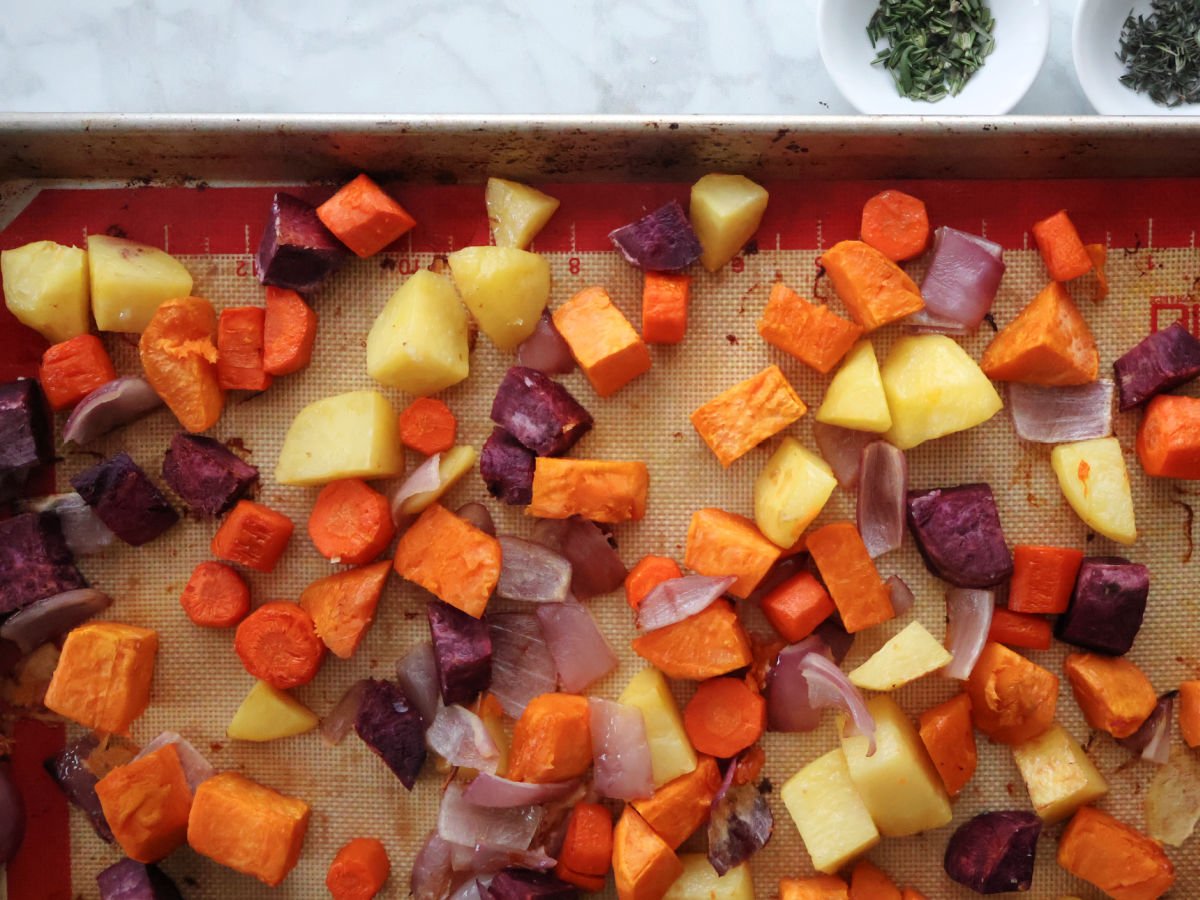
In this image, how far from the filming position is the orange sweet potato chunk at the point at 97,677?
211 centimetres

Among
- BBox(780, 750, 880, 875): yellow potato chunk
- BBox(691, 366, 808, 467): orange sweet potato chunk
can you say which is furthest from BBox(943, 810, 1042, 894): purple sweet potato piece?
BBox(691, 366, 808, 467): orange sweet potato chunk

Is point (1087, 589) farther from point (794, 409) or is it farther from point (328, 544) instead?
point (328, 544)

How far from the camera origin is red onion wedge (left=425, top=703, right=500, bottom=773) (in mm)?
2117

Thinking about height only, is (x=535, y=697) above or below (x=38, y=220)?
below

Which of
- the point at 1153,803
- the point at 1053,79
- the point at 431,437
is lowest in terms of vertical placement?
the point at 1153,803

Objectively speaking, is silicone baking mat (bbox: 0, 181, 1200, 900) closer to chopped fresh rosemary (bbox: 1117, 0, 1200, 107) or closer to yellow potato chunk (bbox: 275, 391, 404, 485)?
yellow potato chunk (bbox: 275, 391, 404, 485)

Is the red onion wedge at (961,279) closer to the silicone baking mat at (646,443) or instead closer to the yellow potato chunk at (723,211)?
the silicone baking mat at (646,443)

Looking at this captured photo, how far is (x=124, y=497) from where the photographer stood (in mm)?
2111

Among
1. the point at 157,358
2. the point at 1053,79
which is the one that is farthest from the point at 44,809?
the point at 1053,79

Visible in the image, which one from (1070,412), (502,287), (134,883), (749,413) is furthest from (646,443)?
(134,883)

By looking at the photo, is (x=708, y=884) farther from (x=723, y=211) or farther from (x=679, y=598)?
(x=723, y=211)

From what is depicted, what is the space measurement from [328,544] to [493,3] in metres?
1.31

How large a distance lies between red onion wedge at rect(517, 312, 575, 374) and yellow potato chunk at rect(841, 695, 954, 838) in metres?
0.99

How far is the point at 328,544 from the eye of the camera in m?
2.11
